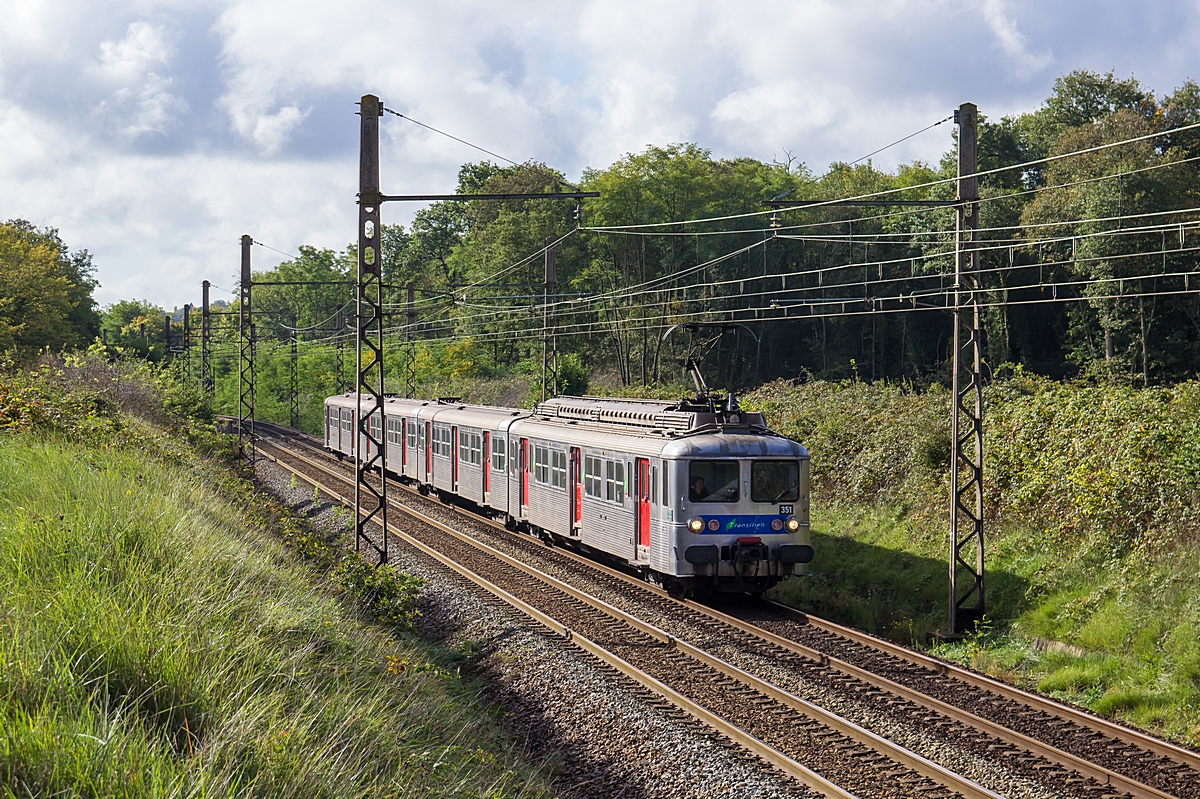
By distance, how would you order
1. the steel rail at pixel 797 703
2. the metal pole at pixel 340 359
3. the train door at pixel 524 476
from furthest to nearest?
the metal pole at pixel 340 359, the train door at pixel 524 476, the steel rail at pixel 797 703

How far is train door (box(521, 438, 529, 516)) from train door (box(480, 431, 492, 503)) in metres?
2.19

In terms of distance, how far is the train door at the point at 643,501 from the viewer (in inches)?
628

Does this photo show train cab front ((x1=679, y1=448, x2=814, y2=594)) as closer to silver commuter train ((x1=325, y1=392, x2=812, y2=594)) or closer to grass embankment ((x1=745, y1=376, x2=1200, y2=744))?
silver commuter train ((x1=325, y1=392, x2=812, y2=594))

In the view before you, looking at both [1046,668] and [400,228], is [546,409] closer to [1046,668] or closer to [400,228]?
[1046,668]

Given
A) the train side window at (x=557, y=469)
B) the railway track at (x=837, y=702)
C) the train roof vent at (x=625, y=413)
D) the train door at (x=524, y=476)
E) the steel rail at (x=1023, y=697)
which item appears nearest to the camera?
the railway track at (x=837, y=702)

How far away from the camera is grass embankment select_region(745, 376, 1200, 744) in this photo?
39.4ft

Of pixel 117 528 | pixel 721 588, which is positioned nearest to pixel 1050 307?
pixel 721 588

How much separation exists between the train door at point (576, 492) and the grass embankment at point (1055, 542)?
3.77 metres

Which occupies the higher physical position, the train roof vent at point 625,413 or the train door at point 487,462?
the train roof vent at point 625,413

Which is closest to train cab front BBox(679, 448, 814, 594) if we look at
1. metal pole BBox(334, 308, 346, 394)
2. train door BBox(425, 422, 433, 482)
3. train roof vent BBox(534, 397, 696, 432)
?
train roof vent BBox(534, 397, 696, 432)

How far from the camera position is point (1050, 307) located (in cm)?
5044

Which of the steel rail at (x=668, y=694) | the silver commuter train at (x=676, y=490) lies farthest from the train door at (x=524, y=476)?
the steel rail at (x=668, y=694)

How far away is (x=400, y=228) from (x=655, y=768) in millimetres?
81787

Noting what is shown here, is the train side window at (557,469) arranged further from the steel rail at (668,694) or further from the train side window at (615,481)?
the steel rail at (668,694)
